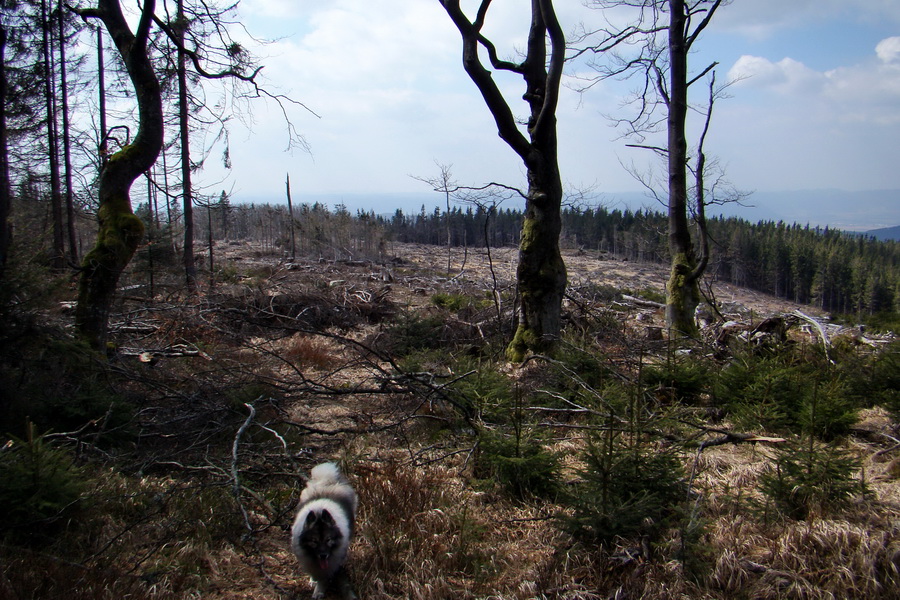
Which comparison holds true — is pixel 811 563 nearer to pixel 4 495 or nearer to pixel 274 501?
pixel 274 501

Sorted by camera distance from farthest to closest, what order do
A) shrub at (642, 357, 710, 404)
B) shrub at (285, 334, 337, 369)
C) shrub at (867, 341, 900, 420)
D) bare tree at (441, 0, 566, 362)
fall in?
1. shrub at (285, 334, 337, 369)
2. bare tree at (441, 0, 566, 362)
3. shrub at (642, 357, 710, 404)
4. shrub at (867, 341, 900, 420)

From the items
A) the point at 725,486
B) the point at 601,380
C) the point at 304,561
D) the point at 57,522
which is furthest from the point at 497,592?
the point at 601,380

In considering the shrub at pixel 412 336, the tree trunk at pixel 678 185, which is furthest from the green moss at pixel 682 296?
the shrub at pixel 412 336

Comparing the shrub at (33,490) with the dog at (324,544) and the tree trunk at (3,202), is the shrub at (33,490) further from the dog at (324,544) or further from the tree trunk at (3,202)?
the tree trunk at (3,202)

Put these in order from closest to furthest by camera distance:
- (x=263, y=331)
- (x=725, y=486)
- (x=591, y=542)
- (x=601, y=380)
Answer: (x=591, y=542), (x=725, y=486), (x=601, y=380), (x=263, y=331)

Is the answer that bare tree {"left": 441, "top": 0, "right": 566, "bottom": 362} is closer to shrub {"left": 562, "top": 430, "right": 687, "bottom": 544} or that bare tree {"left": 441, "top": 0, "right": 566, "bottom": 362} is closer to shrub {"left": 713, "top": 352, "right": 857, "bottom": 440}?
shrub {"left": 713, "top": 352, "right": 857, "bottom": 440}

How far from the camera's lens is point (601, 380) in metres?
5.60

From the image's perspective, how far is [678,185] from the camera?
9.31 metres

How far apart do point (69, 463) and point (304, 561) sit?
1929mm

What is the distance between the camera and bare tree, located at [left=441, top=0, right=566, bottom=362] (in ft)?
22.0

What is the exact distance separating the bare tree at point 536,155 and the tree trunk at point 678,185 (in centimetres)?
343

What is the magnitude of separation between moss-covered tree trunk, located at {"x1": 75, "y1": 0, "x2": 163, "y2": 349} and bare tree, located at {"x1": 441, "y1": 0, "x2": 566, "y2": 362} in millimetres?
4059

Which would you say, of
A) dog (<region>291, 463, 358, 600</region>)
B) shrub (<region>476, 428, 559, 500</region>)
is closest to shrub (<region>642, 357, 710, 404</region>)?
shrub (<region>476, 428, 559, 500</region>)

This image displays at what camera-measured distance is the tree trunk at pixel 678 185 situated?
9.19 meters
